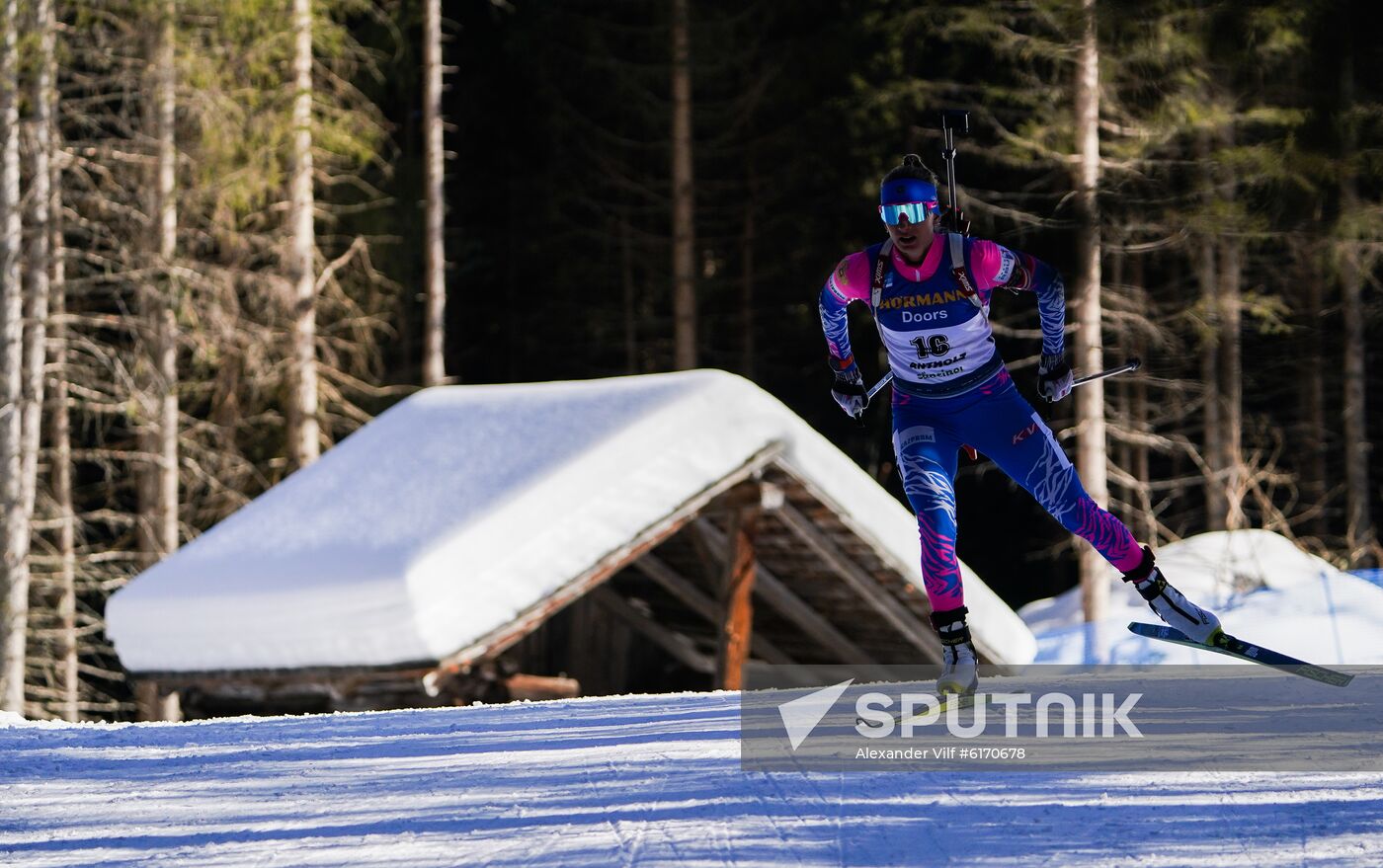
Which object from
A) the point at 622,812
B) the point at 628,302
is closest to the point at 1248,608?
the point at 622,812

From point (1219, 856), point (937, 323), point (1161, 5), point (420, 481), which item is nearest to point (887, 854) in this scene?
point (1219, 856)

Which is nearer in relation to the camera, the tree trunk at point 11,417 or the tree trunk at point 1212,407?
the tree trunk at point 11,417

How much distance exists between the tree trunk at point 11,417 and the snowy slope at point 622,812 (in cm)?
1057

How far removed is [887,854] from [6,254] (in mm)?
13710

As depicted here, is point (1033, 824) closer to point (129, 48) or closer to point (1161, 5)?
point (1161, 5)

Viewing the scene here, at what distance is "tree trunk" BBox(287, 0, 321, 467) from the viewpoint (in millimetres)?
19156

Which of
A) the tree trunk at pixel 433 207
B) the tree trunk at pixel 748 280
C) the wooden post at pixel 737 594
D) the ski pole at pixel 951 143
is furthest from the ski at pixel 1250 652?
the tree trunk at pixel 748 280

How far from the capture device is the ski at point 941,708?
556 cm

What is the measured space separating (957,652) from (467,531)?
5390mm

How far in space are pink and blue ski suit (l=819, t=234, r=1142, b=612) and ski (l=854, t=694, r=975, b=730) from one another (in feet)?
1.23

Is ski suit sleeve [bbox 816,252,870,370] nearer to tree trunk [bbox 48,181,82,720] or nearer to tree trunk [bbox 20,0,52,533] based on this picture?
tree trunk [bbox 20,0,52,533]

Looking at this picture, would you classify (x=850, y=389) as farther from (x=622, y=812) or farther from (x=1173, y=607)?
(x=622, y=812)

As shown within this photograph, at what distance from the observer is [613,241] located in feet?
95.9

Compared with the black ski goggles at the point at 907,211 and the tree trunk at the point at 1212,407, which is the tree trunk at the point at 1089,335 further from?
the black ski goggles at the point at 907,211
